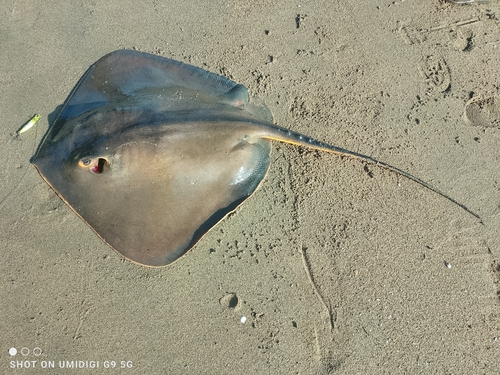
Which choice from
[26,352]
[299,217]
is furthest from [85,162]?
[299,217]

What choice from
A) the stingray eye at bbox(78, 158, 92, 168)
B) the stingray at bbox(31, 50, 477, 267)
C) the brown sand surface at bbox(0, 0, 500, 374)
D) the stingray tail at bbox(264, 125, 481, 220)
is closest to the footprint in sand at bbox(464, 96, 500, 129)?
the brown sand surface at bbox(0, 0, 500, 374)

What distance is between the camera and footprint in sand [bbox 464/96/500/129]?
13.6ft

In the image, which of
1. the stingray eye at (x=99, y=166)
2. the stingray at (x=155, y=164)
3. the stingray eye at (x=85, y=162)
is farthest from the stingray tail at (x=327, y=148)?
the stingray eye at (x=85, y=162)

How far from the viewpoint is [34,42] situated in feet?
13.7

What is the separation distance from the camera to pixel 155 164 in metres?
3.13

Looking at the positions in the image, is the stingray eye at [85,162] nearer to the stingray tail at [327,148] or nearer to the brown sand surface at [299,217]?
the brown sand surface at [299,217]

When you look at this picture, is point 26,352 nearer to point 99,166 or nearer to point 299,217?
point 99,166

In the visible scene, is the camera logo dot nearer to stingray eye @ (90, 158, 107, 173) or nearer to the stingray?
the stingray

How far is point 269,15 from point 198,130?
2.10 metres

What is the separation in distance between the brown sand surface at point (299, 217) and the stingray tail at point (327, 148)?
3.3 inches

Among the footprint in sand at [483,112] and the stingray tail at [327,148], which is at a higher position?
the footprint in sand at [483,112]

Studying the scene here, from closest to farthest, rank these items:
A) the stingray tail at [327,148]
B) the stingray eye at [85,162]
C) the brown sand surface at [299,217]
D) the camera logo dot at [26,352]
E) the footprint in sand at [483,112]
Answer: the stingray eye at [85,162], the camera logo dot at [26,352], the brown sand surface at [299,217], the stingray tail at [327,148], the footprint in sand at [483,112]

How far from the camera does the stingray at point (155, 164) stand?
10.2 feet

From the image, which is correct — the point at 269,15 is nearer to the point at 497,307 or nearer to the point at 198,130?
the point at 198,130
